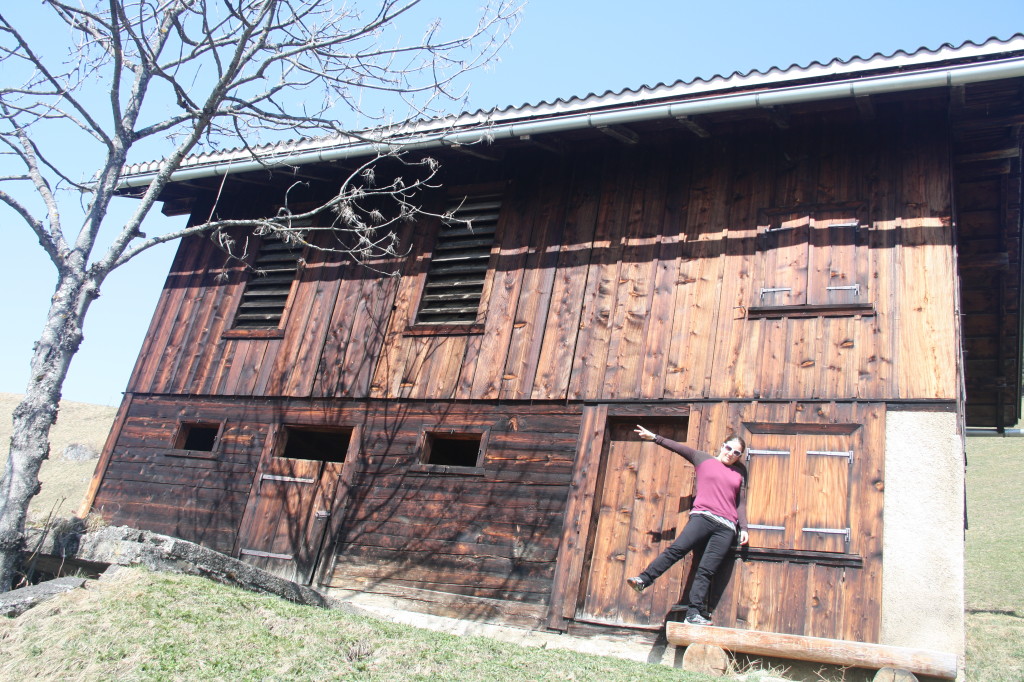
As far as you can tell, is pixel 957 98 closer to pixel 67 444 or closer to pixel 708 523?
pixel 708 523

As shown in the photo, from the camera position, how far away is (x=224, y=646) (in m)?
5.55

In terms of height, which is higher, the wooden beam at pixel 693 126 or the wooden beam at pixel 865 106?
the wooden beam at pixel 865 106

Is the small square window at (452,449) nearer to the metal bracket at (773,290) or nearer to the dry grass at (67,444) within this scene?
the metal bracket at (773,290)

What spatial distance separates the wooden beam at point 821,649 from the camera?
19.2 ft

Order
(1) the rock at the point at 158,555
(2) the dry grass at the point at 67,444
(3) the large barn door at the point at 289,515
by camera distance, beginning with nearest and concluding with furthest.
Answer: (1) the rock at the point at 158,555 → (3) the large barn door at the point at 289,515 → (2) the dry grass at the point at 67,444

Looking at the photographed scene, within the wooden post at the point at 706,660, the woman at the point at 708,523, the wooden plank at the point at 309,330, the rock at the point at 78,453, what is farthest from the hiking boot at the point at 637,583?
the rock at the point at 78,453

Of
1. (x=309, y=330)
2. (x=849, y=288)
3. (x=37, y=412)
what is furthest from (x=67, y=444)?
(x=849, y=288)

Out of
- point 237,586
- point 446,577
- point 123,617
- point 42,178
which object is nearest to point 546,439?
point 446,577

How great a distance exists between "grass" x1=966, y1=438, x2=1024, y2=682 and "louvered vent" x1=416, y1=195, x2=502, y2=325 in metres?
6.46

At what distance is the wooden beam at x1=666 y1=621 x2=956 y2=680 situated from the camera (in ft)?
19.2

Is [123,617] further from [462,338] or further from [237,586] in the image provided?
[462,338]

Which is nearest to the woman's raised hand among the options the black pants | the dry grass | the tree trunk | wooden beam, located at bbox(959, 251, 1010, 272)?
the black pants

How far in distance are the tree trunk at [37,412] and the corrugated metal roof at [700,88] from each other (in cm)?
247

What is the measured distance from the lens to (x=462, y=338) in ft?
32.0
